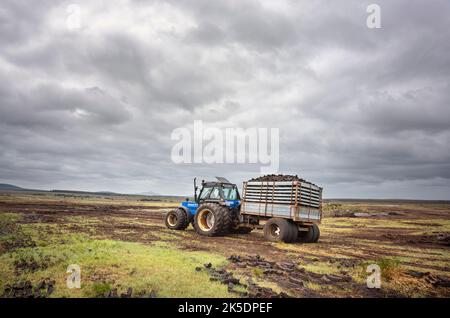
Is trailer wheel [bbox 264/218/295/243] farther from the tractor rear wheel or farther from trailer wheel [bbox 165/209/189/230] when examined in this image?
trailer wheel [bbox 165/209/189/230]

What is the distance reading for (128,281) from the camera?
22.8 feet

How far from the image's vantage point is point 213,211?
1544 cm

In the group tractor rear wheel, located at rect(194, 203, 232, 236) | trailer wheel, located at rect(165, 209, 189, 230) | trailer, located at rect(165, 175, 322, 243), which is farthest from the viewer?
trailer wheel, located at rect(165, 209, 189, 230)

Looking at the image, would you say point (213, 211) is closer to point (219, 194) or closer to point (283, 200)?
point (219, 194)

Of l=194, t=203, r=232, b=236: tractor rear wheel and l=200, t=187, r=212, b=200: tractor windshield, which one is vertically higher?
l=200, t=187, r=212, b=200: tractor windshield

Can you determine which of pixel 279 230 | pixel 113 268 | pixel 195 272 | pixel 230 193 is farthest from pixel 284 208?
pixel 113 268

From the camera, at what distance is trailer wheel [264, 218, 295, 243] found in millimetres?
13906

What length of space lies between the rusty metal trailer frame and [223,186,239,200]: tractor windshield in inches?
52.1

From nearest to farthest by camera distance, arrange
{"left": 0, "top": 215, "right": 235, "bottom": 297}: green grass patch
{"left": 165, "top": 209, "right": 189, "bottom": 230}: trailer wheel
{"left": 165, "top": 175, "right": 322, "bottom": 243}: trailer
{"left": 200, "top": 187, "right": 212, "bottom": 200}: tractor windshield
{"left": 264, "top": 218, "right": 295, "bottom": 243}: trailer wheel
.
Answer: {"left": 0, "top": 215, "right": 235, "bottom": 297}: green grass patch < {"left": 264, "top": 218, "right": 295, "bottom": 243}: trailer wheel < {"left": 165, "top": 175, "right": 322, "bottom": 243}: trailer < {"left": 200, "top": 187, "right": 212, "bottom": 200}: tractor windshield < {"left": 165, "top": 209, "right": 189, "bottom": 230}: trailer wheel

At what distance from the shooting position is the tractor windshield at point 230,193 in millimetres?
16906

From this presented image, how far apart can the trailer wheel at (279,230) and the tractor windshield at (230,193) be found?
121 inches

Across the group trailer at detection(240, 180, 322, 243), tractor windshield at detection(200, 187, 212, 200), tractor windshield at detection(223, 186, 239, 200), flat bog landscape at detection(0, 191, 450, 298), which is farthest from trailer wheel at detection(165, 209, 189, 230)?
flat bog landscape at detection(0, 191, 450, 298)
